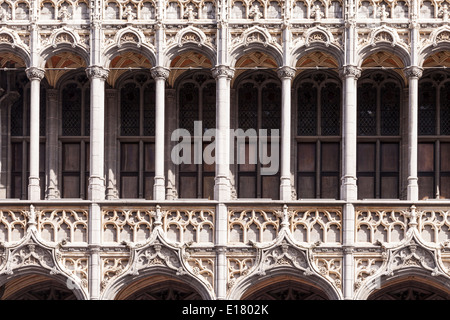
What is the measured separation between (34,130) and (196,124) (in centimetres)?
424

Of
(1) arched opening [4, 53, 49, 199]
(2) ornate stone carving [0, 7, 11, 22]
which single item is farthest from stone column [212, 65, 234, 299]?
(2) ornate stone carving [0, 7, 11, 22]

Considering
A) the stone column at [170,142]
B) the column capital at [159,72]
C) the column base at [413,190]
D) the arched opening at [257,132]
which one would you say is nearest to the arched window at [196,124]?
the stone column at [170,142]

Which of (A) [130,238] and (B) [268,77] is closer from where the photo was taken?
(A) [130,238]

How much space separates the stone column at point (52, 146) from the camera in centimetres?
3822

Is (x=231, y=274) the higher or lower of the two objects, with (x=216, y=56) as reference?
lower

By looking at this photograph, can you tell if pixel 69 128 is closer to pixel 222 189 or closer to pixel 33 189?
pixel 33 189

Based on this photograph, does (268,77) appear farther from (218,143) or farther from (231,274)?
(231,274)

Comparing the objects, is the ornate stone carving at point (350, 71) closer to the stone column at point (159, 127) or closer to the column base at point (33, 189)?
the stone column at point (159, 127)

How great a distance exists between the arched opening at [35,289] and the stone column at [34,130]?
2151mm

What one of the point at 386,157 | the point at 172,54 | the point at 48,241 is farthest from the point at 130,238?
the point at 386,157

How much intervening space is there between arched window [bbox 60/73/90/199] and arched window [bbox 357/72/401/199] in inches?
268

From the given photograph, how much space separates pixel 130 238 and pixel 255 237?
9.54 ft

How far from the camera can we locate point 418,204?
35875mm
